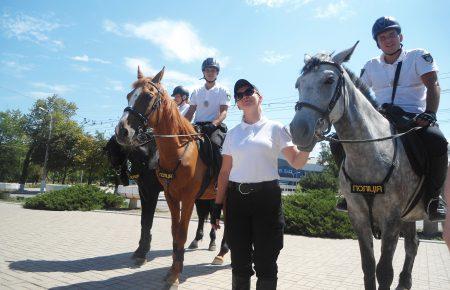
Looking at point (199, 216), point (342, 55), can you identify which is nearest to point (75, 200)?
point (199, 216)

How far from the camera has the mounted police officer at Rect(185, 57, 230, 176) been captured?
22.4 feet

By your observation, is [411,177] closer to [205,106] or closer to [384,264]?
[384,264]

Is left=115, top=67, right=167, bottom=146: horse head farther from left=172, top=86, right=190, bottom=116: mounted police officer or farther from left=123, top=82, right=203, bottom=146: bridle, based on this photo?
left=172, top=86, right=190, bottom=116: mounted police officer

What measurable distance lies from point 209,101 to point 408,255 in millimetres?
4434

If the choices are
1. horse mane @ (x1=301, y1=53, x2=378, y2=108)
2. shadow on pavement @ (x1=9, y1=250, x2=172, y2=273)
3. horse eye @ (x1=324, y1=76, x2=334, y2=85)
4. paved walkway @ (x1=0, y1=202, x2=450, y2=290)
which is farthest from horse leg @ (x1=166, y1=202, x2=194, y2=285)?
horse eye @ (x1=324, y1=76, x2=334, y2=85)

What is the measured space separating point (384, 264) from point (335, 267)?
142 inches

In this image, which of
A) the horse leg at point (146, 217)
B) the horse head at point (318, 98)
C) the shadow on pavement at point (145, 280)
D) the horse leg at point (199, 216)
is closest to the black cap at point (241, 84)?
the horse head at point (318, 98)

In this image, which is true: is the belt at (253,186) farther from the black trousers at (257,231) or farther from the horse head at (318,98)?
the horse head at (318,98)

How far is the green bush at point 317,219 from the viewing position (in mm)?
10844

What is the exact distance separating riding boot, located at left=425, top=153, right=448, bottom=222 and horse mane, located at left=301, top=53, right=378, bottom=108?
943 millimetres

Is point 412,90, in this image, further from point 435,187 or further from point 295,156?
point 295,156

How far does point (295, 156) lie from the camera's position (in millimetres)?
3309

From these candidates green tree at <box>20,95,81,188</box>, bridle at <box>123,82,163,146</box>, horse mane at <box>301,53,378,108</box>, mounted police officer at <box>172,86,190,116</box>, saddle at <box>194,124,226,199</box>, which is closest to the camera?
horse mane at <box>301,53,378,108</box>

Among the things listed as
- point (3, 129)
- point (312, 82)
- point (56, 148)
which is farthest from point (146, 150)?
point (3, 129)
